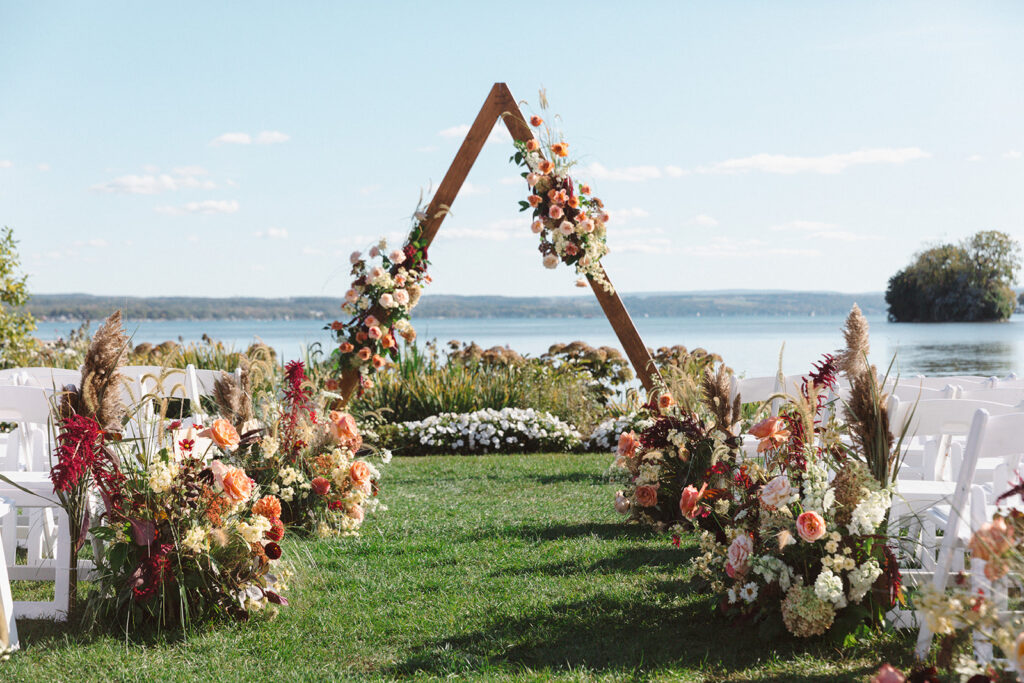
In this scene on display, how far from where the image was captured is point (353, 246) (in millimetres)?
7379

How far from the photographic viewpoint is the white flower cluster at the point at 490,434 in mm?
8391

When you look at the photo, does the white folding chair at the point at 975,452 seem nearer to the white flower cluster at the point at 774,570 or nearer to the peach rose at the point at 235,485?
the white flower cluster at the point at 774,570

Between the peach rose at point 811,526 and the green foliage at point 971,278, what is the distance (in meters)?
37.7

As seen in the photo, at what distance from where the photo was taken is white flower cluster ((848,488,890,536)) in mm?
2977

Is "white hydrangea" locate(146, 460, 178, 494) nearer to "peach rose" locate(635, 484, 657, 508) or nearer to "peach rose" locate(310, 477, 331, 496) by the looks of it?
"peach rose" locate(310, 477, 331, 496)

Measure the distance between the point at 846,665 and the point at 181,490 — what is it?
8.74 feet

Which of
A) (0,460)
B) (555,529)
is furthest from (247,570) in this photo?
(0,460)

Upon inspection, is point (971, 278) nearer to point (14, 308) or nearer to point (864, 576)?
point (14, 308)

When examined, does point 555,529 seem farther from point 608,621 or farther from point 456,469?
point 456,469

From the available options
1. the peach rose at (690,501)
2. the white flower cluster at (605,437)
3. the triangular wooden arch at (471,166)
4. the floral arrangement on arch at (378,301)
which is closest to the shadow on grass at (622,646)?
the peach rose at (690,501)

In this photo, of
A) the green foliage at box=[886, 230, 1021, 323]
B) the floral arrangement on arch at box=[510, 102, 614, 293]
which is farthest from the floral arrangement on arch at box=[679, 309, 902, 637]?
the green foliage at box=[886, 230, 1021, 323]

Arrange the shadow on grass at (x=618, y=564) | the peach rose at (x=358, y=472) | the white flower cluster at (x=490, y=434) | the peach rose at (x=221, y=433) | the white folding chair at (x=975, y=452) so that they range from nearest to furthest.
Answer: the white folding chair at (x=975, y=452), the peach rose at (x=221, y=433), the shadow on grass at (x=618, y=564), the peach rose at (x=358, y=472), the white flower cluster at (x=490, y=434)

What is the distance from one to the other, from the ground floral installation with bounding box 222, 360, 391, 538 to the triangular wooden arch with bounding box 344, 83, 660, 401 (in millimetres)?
2395

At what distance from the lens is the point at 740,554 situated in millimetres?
3127
